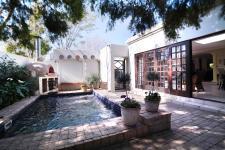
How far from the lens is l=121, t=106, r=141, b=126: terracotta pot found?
18.8 feet

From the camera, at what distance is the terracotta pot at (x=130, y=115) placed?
226 inches

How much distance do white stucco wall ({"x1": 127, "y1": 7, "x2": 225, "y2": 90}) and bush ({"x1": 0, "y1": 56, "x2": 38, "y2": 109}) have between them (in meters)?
8.22

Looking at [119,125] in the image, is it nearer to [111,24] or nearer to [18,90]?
[111,24]

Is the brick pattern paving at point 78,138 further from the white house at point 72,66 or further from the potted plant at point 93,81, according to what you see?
the white house at point 72,66

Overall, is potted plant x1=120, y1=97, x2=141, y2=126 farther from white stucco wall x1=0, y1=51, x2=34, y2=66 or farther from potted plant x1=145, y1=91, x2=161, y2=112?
white stucco wall x1=0, y1=51, x2=34, y2=66

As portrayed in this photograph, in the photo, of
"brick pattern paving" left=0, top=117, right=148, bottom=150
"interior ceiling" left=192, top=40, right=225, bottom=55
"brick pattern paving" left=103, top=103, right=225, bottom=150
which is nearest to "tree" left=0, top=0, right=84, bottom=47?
"brick pattern paving" left=0, top=117, right=148, bottom=150

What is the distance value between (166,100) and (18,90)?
30.8 feet

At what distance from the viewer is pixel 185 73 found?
9742 mm

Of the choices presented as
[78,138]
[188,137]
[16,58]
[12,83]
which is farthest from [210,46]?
[16,58]

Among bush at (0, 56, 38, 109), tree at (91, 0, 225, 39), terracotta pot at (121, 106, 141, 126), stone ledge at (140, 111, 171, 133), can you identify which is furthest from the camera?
bush at (0, 56, 38, 109)

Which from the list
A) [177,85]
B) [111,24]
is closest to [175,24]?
[111,24]

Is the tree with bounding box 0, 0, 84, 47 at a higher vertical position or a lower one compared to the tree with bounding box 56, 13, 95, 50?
lower

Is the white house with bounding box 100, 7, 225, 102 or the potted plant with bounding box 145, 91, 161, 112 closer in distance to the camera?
the potted plant with bounding box 145, 91, 161, 112

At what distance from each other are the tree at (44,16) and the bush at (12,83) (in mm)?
6570
